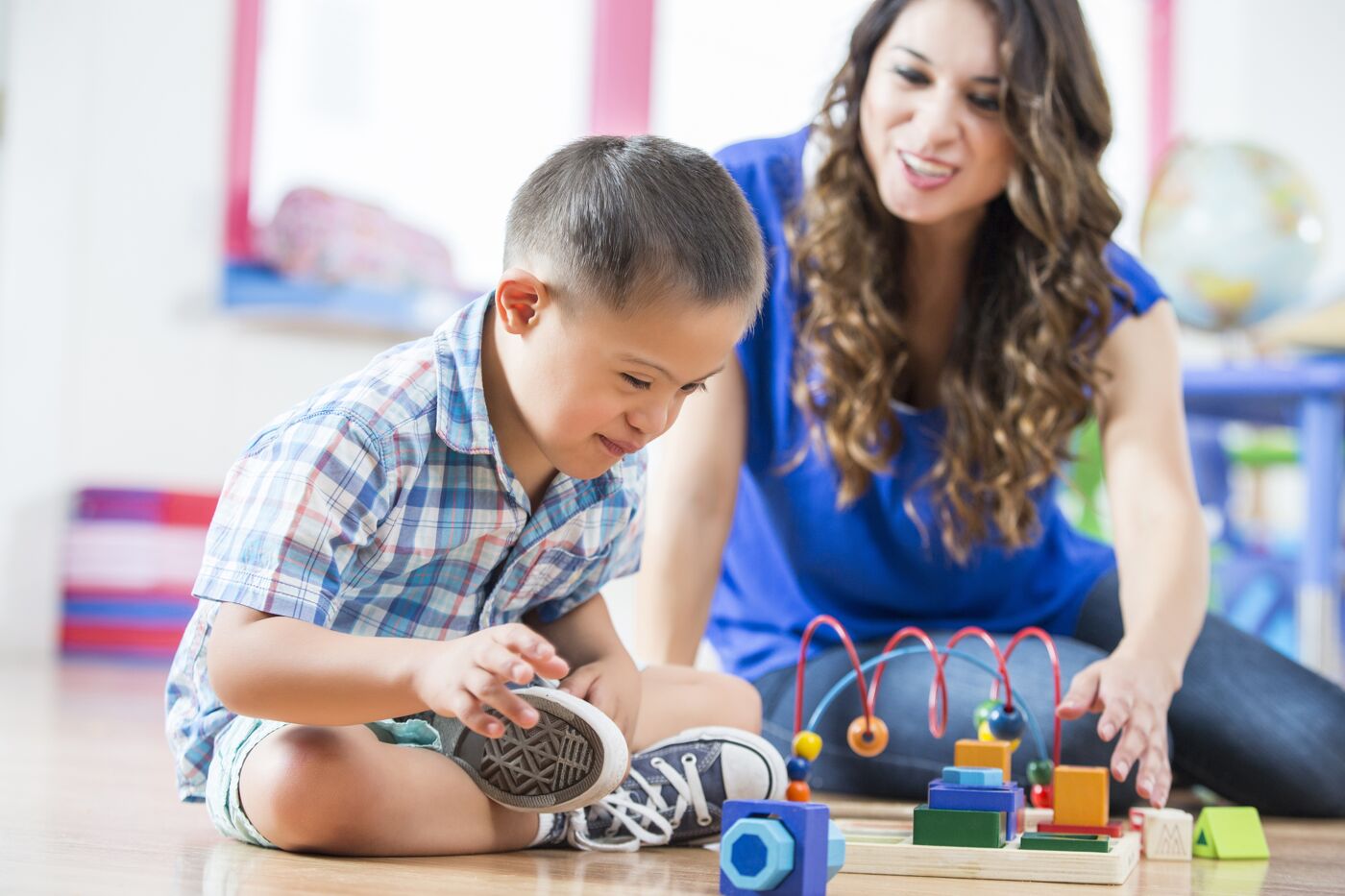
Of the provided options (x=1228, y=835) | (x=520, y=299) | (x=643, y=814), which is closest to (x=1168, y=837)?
(x=1228, y=835)

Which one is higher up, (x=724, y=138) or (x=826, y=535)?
(x=724, y=138)

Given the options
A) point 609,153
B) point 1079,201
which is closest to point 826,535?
point 1079,201

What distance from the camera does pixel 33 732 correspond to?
59.9 inches

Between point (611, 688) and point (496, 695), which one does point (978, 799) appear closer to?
point (611, 688)

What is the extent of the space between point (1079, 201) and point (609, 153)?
607 millimetres

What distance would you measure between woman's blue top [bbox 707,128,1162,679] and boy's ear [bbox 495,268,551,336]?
1.83 ft

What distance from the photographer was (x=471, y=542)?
96 cm

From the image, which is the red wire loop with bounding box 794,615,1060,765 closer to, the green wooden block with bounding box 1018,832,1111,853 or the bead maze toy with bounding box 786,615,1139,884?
the bead maze toy with bounding box 786,615,1139,884

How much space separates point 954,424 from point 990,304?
4.9 inches

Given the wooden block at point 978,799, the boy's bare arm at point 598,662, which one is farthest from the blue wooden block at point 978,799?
the boy's bare arm at point 598,662

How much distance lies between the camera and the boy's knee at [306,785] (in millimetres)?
855

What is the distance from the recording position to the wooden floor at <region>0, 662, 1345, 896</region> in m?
0.79

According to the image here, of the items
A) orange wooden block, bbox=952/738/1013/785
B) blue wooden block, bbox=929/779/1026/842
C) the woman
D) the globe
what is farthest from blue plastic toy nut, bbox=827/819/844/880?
the globe

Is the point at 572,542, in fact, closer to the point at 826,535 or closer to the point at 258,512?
the point at 258,512
